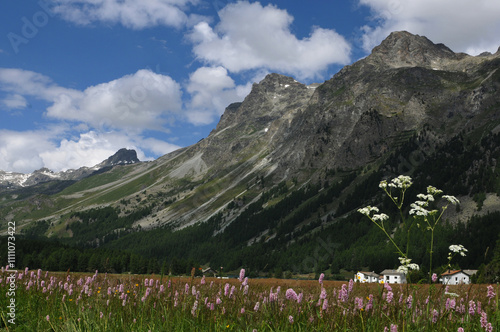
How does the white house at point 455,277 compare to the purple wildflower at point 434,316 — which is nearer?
the purple wildflower at point 434,316

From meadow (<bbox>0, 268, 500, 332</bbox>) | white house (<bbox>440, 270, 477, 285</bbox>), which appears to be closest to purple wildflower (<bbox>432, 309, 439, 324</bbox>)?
meadow (<bbox>0, 268, 500, 332</bbox>)

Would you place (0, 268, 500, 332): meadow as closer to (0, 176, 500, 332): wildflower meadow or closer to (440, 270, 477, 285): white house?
(0, 176, 500, 332): wildflower meadow

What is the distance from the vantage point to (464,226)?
174625 mm

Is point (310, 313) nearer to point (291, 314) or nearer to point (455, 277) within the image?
point (291, 314)

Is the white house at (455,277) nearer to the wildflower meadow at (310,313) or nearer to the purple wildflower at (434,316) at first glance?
the wildflower meadow at (310,313)

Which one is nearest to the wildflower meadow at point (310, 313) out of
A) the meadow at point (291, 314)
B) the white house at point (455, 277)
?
the meadow at point (291, 314)

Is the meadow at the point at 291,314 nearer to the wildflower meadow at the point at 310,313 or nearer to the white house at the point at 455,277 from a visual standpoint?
the wildflower meadow at the point at 310,313

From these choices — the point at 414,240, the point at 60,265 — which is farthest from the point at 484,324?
the point at 414,240

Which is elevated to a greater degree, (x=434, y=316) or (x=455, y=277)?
(x=434, y=316)

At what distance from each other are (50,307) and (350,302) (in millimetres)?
6213

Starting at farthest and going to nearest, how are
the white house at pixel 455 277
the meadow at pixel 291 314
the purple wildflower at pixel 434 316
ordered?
the white house at pixel 455 277 < the purple wildflower at pixel 434 316 < the meadow at pixel 291 314

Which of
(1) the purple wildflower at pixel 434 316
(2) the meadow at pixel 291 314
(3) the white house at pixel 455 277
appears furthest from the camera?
(3) the white house at pixel 455 277

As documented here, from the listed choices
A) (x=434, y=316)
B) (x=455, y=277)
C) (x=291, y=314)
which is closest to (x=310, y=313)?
(x=291, y=314)

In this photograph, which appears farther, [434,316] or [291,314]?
[291,314]
